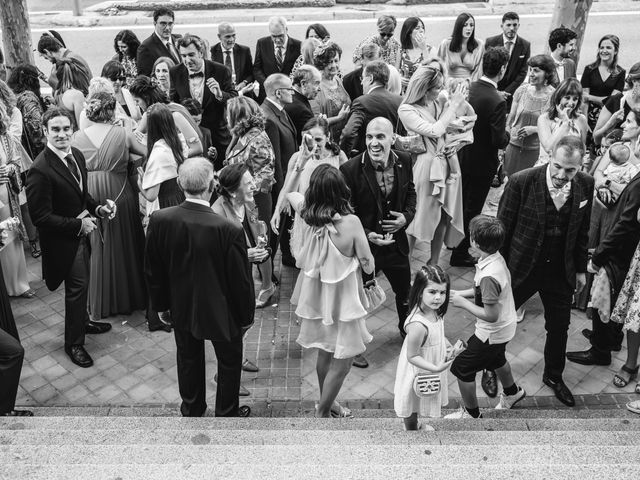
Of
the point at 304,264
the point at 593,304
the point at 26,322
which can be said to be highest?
the point at 304,264

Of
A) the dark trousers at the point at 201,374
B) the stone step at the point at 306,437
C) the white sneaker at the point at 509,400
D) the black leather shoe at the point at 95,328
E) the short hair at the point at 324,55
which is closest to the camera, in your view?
the stone step at the point at 306,437

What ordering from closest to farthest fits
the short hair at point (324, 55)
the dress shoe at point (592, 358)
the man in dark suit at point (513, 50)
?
the dress shoe at point (592, 358) < the short hair at point (324, 55) < the man in dark suit at point (513, 50)

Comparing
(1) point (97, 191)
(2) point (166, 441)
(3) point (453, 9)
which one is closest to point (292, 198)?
(1) point (97, 191)

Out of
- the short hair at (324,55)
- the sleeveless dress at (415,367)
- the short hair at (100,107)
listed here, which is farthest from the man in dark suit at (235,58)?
the sleeveless dress at (415,367)

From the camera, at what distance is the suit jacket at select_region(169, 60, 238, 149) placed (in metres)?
7.81

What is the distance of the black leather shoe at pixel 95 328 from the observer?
20.3 feet

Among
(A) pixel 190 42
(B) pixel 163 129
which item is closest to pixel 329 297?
(B) pixel 163 129

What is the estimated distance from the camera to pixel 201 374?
4.83m

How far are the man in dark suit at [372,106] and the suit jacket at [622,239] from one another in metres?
2.31

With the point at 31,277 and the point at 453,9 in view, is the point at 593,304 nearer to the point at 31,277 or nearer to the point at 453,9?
the point at 31,277

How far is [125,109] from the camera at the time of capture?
7426mm

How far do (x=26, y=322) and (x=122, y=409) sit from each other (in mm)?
1781

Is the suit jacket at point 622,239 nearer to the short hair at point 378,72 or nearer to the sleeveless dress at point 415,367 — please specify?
the sleeveless dress at point 415,367

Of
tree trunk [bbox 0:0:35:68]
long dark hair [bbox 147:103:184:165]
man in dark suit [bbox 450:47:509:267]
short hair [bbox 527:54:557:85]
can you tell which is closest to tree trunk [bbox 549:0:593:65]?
short hair [bbox 527:54:557:85]
